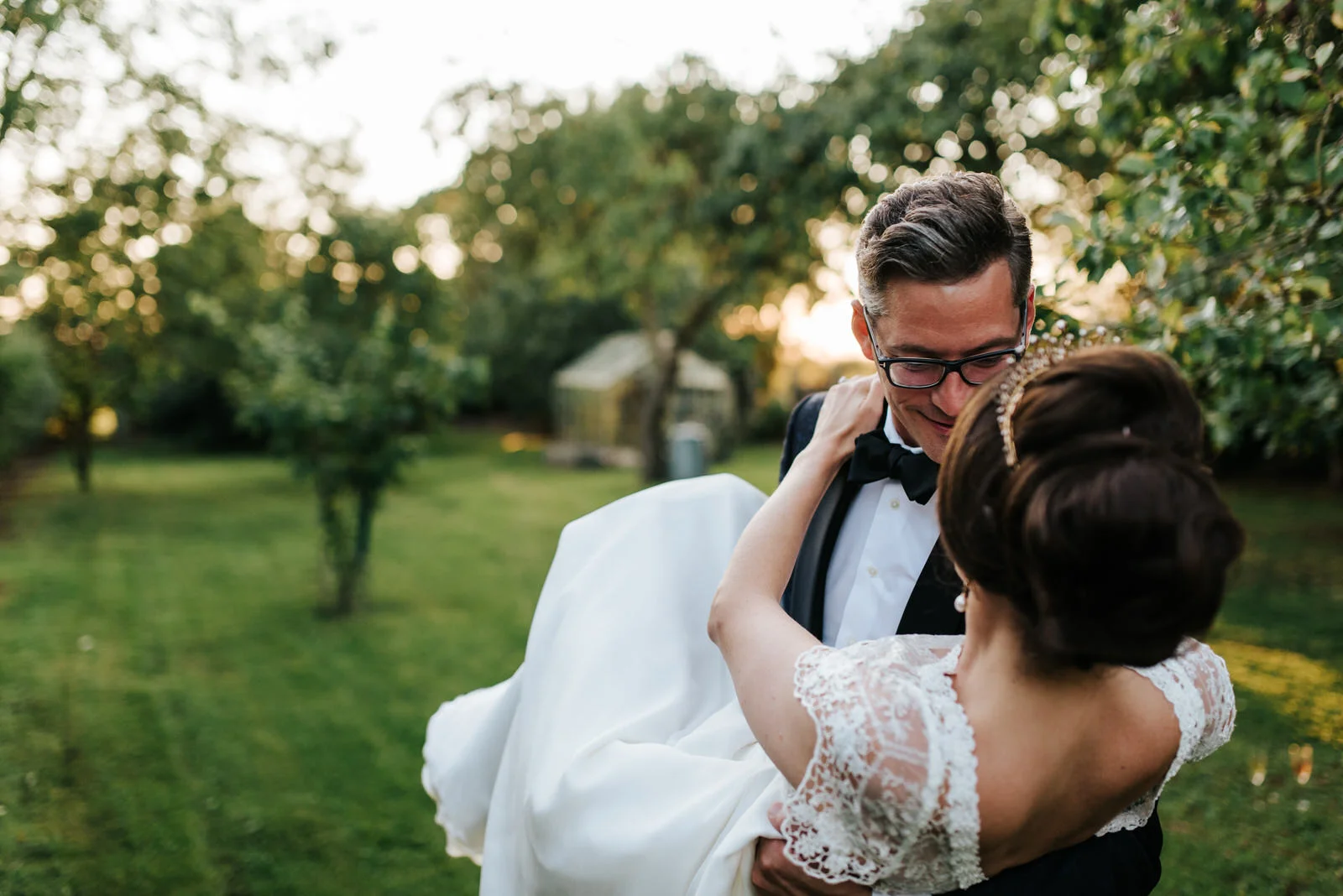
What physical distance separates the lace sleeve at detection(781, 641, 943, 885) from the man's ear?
871 mm

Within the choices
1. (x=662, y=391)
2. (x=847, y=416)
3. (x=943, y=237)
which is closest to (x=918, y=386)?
(x=847, y=416)

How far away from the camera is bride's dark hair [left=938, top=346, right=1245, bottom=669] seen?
46.4 inches

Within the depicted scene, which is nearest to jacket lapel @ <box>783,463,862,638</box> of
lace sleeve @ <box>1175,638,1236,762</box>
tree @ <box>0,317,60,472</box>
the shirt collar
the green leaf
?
the shirt collar

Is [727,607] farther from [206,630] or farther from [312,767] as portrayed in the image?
[206,630]

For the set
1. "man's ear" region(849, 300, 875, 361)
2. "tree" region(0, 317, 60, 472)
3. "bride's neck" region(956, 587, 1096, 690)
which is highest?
"man's ear" region(849, 300, 875, 361)

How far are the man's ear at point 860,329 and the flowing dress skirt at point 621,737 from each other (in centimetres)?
44

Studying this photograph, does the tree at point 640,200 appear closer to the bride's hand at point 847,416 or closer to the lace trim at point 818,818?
the bride's hand at point 847,416

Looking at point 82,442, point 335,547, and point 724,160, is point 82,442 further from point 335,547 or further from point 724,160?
point 724,160

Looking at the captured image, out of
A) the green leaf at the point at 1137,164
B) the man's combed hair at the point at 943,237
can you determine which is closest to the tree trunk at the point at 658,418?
the green leaf at the point at 1137,164

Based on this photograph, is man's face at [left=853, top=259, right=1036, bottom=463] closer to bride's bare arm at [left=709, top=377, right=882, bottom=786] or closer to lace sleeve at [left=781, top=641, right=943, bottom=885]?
bride's bare arm at [left=709, top=377, right=882, bottom=786]

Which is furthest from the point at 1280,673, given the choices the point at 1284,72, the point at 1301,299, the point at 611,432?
the point at 611,432

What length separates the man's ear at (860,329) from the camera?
6.82ft

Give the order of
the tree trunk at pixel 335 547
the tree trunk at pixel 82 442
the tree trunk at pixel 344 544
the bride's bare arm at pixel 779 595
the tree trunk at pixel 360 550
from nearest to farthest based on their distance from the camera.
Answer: the bride's bare arm at pixel 779 595 < the tree trunk at pixel 335 547 < the tree trunk at pixel 344 544 < the tree trunk at pixel 360 550 < the tree trunk at pixel 82 442

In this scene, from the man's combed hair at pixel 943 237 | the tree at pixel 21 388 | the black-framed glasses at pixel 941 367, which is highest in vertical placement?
the man's combed hair at pixel 943 237
